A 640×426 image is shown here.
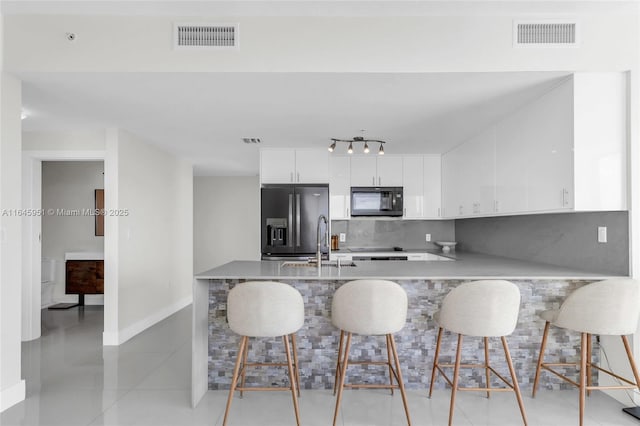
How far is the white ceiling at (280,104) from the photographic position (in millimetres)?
2537

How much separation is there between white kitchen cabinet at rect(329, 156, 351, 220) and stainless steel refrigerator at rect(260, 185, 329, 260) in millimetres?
352

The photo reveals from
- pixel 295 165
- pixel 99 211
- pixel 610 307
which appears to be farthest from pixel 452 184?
pixel 99 211

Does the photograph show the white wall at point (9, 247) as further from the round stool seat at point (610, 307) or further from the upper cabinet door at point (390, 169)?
the upper cabinet door at point (390, 169)

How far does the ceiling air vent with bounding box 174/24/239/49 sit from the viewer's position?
2424mm

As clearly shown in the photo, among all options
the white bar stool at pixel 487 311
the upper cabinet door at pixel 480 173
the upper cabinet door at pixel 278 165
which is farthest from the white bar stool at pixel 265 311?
the upper cabinet door at pixel 278 165

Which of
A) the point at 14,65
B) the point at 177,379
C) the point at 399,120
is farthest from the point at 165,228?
the point at 399,120

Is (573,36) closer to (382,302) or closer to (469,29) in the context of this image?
(469,29)

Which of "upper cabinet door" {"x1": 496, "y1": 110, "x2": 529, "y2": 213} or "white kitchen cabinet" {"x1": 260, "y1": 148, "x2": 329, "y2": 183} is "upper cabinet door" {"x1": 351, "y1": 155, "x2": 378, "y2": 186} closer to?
"white kitchen cabinet" {"x1": 260, "y1": 148, "x2": 329, "y2": 183}

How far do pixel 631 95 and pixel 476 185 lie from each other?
5.40ft

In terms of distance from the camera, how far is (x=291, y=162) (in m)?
4.91

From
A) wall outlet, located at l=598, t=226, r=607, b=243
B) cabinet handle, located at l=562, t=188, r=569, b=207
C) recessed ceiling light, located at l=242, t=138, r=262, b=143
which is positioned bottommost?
wall outlet, located at l=598, t=226, r=607, b=243

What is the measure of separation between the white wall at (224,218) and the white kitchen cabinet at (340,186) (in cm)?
312

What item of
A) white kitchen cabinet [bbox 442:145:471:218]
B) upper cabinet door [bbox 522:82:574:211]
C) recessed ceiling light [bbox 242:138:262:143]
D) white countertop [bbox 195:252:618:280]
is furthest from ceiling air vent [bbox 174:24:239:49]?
white kitchen cabinet [bbox 442:145:471:218]

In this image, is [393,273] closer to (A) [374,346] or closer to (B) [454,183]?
(A) [374,346]
